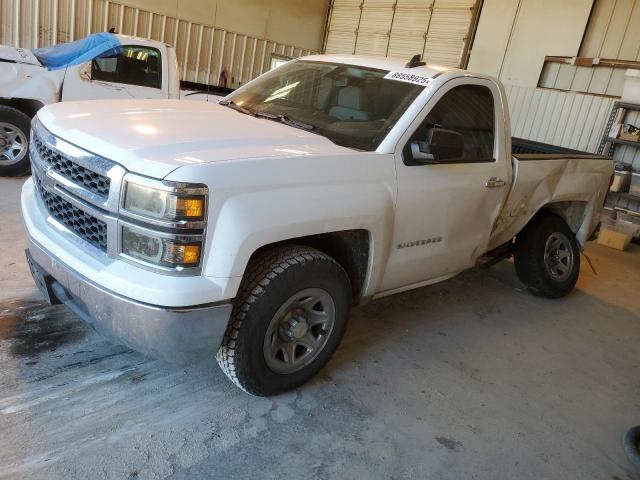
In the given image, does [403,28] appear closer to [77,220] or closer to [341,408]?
[341,408]

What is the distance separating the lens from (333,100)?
3289mm

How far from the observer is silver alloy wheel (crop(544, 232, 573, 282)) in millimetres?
4723

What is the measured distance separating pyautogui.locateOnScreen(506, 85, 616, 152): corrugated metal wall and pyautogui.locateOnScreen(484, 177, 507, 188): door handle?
7094 mm

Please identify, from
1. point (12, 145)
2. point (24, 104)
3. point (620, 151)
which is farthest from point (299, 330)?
point (620, 151)

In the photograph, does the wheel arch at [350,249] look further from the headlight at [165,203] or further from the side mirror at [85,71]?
the side mirror at [85,71]

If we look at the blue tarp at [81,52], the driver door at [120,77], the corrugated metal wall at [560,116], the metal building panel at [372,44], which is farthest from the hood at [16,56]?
the metal building panel at [372,44]

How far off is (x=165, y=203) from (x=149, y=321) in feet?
1.61

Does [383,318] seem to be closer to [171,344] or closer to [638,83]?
[171,344]

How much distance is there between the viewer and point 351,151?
105 inches

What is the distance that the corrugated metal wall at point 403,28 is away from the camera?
11.6m

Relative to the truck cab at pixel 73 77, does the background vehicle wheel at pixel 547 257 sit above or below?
below

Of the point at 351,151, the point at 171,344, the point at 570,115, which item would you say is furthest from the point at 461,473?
the point at 570,115

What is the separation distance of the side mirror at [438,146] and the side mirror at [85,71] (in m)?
5.15

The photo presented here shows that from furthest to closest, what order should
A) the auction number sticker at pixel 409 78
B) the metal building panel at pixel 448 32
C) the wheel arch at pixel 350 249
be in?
the metal building panel at pixel 448 32, the auction number sticker at pixel 409 78, the wheel arch at pixel 350 249
